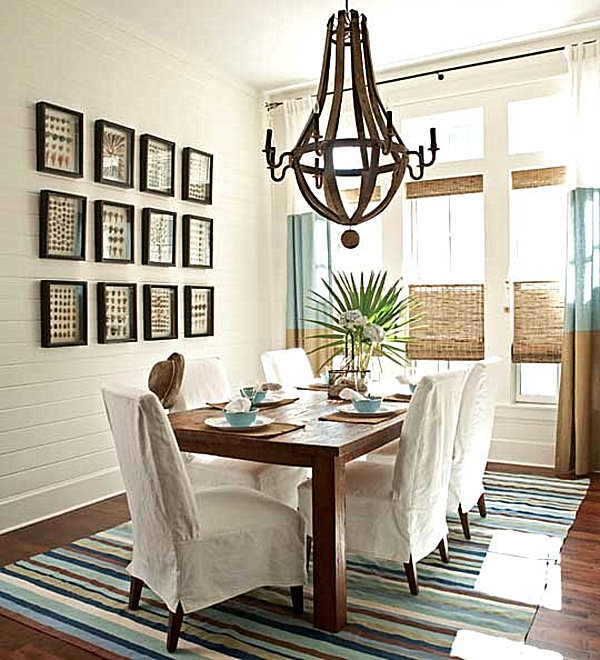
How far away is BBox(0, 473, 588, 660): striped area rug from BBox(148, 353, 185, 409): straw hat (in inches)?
31.2

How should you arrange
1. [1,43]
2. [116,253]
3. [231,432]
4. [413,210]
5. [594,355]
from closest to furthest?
[231,432] < [1,43] < [116,253] < [594,355] < [413,210]

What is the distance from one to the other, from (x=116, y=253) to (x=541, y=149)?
3.06 m

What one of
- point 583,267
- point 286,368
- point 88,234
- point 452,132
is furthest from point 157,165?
point 583,267

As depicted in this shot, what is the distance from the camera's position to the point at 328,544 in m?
2.52

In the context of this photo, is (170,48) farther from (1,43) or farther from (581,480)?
(581,480)

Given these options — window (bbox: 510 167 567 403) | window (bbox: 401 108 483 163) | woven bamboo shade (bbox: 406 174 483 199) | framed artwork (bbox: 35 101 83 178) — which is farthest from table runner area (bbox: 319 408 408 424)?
window (bbox: 401 108 483 163)

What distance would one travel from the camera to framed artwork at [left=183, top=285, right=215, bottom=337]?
16.5 feet

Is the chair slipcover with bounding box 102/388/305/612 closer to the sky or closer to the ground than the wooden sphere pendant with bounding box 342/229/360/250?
closer to the ground

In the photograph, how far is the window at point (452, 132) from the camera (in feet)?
17.2

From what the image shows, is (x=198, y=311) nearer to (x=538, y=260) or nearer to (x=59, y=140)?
(x=59, y=140)

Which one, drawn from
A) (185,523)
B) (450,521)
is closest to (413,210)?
(450,521)

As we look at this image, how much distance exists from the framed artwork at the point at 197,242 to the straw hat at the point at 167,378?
1892 millimetres

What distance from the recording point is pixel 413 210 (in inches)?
216

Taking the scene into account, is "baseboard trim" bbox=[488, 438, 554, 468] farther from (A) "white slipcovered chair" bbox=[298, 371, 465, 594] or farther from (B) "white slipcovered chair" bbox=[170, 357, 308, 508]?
(A) "white slipcovered chair" bbox=[298, 371, 465, 594]
